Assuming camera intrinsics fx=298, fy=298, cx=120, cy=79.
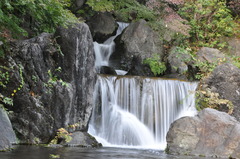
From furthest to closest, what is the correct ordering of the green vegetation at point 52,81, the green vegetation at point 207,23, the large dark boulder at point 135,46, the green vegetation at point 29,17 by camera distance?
the green vegetation at point 207,23 → the large dark boulder at point 135,46 → the green vegetation at point 52,81 → the green vegetation at point 29,17

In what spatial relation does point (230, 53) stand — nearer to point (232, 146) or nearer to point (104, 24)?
point (104, 24)

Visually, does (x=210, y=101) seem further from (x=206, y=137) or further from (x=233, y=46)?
(x=233, y=46)

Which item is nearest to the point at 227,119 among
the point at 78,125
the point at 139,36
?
the point at 78,125

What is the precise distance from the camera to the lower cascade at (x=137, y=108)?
34.0 feet

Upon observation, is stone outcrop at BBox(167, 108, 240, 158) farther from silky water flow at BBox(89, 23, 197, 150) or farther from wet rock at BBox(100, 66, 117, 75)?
wet rock at BBox(100, 66, 117, 75)

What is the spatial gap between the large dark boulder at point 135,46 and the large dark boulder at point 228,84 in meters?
4.46

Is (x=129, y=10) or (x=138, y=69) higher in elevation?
(x=129, y=10)

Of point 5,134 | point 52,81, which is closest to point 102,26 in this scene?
point 52,81

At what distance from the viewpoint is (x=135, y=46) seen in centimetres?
1575

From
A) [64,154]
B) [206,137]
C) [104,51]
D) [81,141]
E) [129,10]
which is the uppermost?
[129,10]

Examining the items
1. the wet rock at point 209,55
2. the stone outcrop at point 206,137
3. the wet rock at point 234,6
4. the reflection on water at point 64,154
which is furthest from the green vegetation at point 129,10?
the reflection on water at point 64,154

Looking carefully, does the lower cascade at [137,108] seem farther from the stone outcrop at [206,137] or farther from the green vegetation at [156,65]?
the stone outcrop at [206,137]

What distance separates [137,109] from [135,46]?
5098 mm

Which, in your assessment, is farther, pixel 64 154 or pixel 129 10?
pixel 129 10
